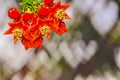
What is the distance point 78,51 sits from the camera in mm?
1967

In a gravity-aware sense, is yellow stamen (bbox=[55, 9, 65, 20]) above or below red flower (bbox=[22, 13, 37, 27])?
above

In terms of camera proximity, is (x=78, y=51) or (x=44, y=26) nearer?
(x=44, y=26)

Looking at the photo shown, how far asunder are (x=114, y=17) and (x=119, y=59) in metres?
0.25

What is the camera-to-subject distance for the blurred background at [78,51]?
1951 millimetres

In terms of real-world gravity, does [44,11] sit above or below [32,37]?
above

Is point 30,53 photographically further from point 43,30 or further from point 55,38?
point 43,30

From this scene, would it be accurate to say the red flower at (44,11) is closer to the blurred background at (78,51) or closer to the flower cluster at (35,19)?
the flower cluster at (35,19)

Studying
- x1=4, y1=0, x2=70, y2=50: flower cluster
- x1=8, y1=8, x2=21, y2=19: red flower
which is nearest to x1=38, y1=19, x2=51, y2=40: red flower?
x1=4, y1=0, x2=70, y2=50: flower cluster

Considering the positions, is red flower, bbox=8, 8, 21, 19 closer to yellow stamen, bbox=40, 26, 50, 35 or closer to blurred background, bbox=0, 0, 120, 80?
yellow stamen, bbox=40, 26, 50, 35

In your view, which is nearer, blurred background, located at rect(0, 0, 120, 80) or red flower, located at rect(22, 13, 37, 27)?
red flower, located at rect(22, 13, 37, 27)

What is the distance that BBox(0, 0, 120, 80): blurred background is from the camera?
195cm

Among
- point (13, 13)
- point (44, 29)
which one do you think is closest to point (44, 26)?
point (44, 29)

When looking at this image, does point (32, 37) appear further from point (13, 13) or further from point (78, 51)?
point (78, 51)

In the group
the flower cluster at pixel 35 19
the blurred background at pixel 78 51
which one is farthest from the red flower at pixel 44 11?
the blurred background at pixel 78 51
